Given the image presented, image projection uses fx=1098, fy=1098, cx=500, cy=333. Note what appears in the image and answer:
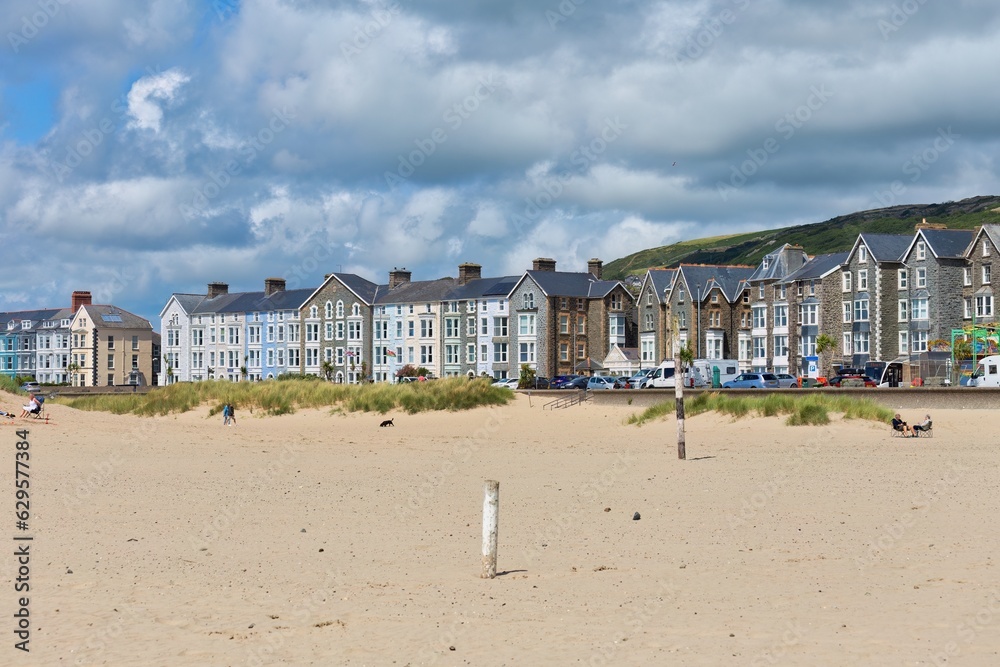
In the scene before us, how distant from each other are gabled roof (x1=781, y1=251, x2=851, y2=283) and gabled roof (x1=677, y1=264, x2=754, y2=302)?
304 inches

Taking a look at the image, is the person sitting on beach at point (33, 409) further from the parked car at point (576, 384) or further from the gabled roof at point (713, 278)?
the gabled roof at point (713, 278)

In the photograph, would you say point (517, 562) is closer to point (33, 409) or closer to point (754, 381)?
point (33, 409)

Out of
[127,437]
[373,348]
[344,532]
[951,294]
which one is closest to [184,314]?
[373,348]

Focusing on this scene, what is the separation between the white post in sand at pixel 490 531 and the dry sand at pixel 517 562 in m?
0.39

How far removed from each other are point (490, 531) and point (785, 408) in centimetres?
2848

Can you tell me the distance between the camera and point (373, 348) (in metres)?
111

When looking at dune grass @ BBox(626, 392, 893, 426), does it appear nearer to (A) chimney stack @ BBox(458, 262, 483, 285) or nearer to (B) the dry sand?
(B) the dry sand

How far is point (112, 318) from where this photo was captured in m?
137

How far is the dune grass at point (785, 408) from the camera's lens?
37781 millimetres

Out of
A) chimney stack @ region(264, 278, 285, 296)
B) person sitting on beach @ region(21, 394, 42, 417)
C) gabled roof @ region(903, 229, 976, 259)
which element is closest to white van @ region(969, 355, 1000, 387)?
gabled roof @ region(903, 229, 976, 259)

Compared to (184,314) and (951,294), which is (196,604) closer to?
(951,294)

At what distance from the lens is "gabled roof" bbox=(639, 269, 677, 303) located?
97.2 meters
